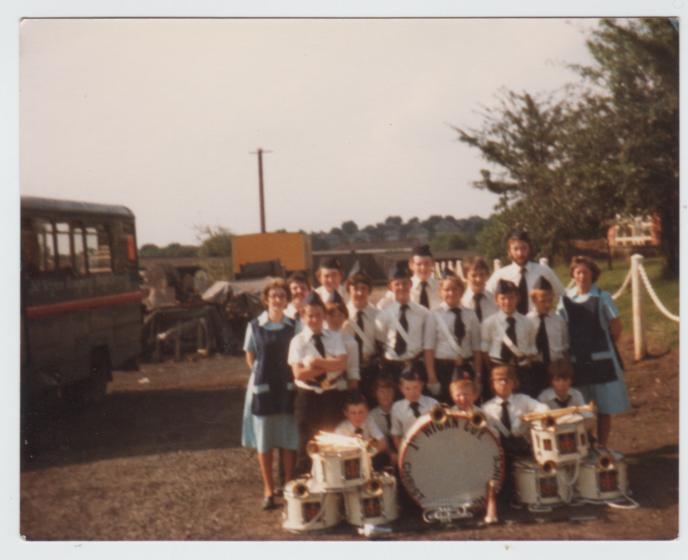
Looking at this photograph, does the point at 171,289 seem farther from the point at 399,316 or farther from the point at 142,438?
the point at 399,316

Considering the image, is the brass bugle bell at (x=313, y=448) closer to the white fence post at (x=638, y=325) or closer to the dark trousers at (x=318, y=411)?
the dark trousers at (x=318, y=411)

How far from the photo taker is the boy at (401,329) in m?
5.28

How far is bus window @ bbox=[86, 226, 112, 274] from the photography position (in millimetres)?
7676

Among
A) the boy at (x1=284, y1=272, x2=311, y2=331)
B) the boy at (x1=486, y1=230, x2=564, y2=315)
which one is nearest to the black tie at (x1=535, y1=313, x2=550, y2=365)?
the boy at (x1=486, y1=230, x2=564, y2=315)

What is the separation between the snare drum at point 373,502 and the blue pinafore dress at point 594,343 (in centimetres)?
149

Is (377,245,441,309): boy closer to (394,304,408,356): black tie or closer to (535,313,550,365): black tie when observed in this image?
(394,304,408,356): black tie

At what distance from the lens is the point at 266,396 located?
5.22 metres

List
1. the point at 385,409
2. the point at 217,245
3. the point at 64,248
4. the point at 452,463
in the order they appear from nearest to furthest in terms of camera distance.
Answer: the point at 452,463, the point at 385,409, the point at 64,248, the point at 217,245

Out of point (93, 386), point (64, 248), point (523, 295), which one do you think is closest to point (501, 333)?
point (523, 295)

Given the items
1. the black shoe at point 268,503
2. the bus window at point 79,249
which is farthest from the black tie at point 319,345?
the bus window at point 79,249

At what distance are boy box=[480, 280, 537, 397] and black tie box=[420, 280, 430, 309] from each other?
0.51 m

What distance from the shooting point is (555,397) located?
511 centimetres

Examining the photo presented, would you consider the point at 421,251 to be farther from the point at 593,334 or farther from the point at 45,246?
the point at 45,246

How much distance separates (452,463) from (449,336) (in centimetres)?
83
